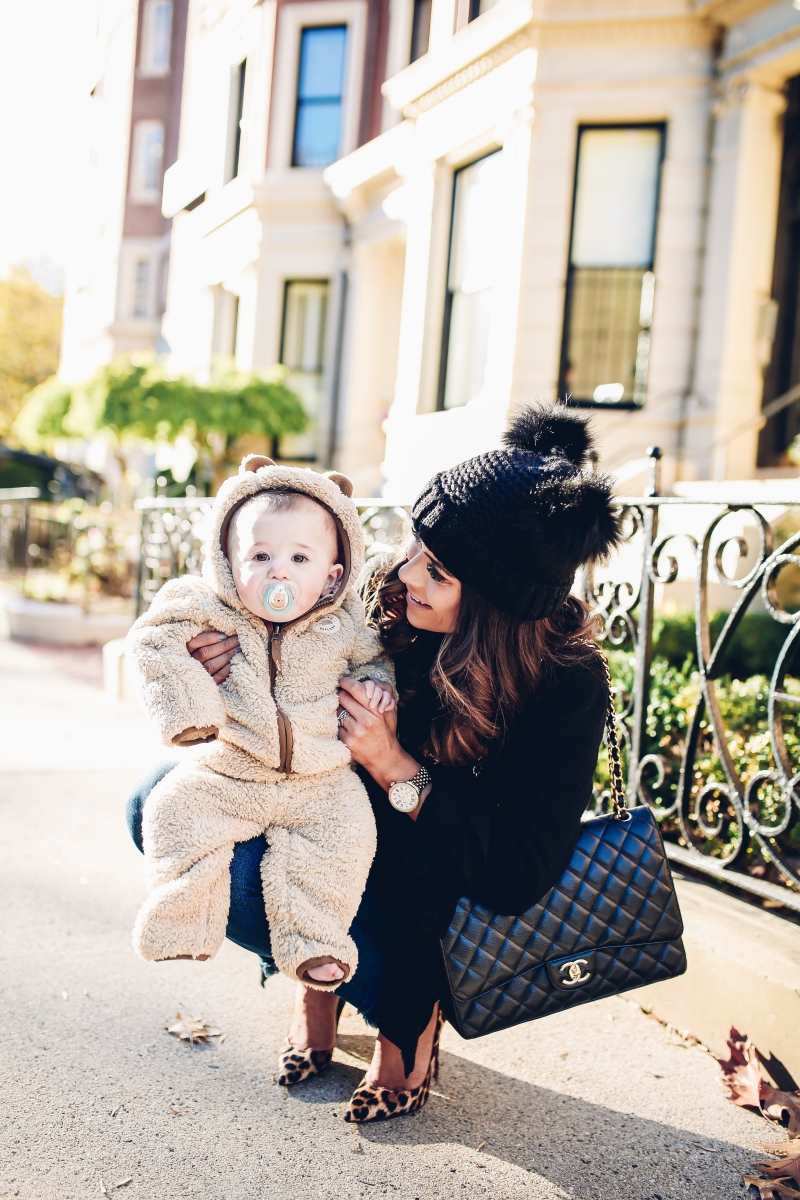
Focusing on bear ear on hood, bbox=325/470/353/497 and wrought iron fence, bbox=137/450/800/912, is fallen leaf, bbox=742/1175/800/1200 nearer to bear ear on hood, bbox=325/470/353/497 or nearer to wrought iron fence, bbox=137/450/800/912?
wrought iron fence, bbox=137/450/800/912

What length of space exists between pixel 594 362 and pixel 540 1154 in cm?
760

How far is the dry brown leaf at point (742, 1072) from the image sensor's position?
2275mm

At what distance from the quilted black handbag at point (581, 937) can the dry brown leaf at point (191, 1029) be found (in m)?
0.76

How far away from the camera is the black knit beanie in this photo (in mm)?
1869

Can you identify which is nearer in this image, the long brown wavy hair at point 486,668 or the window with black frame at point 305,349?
the long brown wavy hair at point 486,668

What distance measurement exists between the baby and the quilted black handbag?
27 cm

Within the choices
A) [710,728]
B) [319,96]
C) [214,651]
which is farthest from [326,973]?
[319,96]

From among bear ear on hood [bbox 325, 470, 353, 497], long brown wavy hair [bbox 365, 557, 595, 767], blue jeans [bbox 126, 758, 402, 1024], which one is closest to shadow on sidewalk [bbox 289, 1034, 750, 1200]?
blue jeans [bbox 126, 758, 402, 1024]

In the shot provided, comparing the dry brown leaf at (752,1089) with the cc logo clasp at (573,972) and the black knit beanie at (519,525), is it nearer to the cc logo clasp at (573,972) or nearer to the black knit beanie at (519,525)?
the cc logo clasp at (573,972)

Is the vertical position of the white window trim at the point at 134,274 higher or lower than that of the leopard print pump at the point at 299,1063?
higher

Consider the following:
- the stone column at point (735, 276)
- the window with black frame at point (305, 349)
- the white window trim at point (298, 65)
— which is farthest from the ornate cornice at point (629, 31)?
the window with black frame at point (305, 349)

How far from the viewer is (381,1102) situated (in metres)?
2.11

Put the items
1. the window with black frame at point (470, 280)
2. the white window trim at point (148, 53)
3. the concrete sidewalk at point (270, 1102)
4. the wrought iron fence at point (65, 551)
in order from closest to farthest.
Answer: the concrete sidewalk at point (270, 1102)
the window with black frame at point (470, 280)
the wrought iron fence at point (65, 551)
the white window trim at point (148, 53)

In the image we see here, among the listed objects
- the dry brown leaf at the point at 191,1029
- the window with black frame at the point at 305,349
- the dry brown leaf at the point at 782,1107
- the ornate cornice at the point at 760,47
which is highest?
the ornate cornice at the point at 760,47
